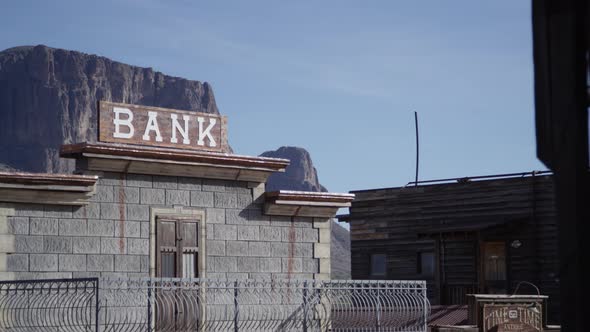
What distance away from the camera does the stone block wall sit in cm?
1659

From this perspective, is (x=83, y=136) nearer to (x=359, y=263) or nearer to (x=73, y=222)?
(x=359, y=263)

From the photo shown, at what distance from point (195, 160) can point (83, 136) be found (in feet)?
544

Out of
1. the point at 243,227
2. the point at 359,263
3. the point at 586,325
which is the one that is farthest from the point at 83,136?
the point at 586,325

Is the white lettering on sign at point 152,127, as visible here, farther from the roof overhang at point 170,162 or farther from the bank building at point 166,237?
the roof overhang at point 170,162

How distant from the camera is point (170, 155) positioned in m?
18.2

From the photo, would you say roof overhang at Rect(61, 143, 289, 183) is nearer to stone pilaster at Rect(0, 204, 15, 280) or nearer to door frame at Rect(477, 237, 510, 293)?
stone pilaster at Rect(0, 204, 15, 280)

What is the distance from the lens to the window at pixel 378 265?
36312 mm

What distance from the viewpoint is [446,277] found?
110 feet

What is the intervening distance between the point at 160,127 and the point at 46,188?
3.05 m

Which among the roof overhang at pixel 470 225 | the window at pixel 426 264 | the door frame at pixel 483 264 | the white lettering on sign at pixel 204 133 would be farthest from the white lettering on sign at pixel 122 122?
the window at pixel 426 264

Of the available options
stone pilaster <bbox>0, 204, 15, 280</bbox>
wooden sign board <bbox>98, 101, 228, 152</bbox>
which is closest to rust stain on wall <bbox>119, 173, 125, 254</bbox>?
wooden sign board <bbox>98, 101, 228, 152</bbox>

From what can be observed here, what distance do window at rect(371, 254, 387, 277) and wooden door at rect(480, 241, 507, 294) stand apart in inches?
184

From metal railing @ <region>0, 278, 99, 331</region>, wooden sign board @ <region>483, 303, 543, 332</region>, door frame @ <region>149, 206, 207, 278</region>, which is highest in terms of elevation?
door frame @ <region>149, 206, 207, 278</region>

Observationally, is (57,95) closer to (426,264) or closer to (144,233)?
(426,264)
